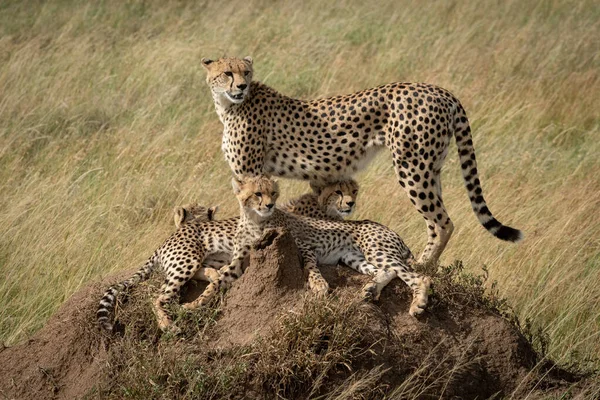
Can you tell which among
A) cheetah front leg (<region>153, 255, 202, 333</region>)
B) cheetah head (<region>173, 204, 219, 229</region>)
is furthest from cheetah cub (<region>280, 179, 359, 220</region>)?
cheetah front leg (<region>153, 255, 202, 333</region>)

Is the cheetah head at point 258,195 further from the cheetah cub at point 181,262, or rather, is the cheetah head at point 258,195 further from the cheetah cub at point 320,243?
the cheetah cub at point 181,262

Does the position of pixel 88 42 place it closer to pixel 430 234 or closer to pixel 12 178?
pixel 12 178

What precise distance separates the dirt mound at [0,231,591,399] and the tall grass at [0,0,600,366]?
1040mm

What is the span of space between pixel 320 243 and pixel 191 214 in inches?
38.6

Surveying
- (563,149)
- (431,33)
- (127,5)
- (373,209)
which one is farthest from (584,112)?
(127,5)

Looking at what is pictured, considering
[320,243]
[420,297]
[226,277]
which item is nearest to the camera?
[420,297]

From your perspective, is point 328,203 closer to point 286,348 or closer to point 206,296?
point 206,296

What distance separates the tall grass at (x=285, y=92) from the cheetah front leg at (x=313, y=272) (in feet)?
5.82

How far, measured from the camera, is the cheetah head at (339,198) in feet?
19.9

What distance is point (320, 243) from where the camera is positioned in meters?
5.34

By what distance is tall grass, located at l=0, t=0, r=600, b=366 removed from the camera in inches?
270

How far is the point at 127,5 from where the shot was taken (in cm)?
1293

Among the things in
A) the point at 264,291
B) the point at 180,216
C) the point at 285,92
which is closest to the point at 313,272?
the point at 264,291

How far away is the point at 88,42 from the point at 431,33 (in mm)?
3909
